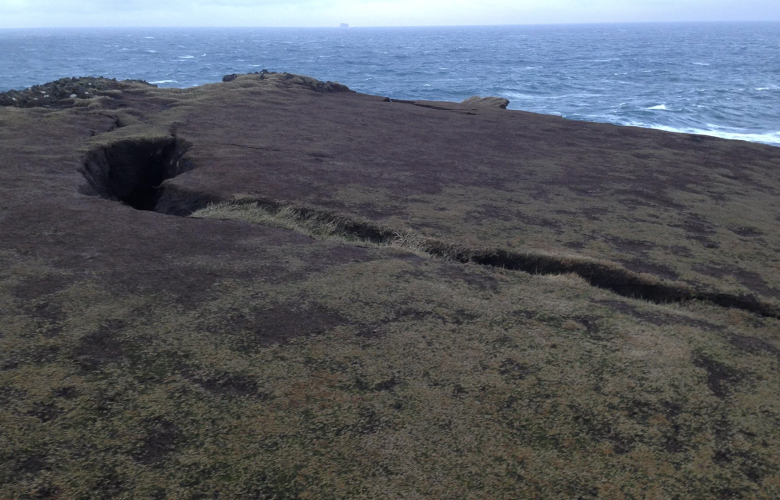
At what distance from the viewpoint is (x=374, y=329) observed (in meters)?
4.55

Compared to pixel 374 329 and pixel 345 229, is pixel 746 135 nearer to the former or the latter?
pixel 345 229

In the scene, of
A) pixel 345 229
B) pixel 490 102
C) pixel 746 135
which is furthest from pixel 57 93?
pixel 746 135

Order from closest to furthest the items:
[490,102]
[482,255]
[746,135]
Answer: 1. [482,255]
2. [490,102]
3. [746,135]

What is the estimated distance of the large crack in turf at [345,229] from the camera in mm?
5730

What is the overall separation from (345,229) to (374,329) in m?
2.50

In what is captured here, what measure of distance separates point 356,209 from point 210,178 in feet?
7.02

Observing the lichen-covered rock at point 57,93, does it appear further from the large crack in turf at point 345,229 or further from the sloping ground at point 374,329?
the large crack in turf at point 345,229

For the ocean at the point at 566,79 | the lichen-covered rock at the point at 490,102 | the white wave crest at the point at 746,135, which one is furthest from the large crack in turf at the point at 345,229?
the ocean at the point at 566,79

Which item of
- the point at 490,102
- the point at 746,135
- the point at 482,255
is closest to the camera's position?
the point at 482,255

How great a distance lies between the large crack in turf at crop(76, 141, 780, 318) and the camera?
226 inches

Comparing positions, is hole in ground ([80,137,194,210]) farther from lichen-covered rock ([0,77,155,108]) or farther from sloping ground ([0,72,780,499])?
lichen-covered rock ([0,77,155,108])

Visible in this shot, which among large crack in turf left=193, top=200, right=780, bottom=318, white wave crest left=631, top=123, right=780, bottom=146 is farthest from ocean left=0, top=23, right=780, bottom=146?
large crack in turf left=193, top=200, right=780, bottom=318

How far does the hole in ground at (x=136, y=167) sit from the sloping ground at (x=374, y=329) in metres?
0.05

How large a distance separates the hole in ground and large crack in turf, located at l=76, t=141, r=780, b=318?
2 cm
